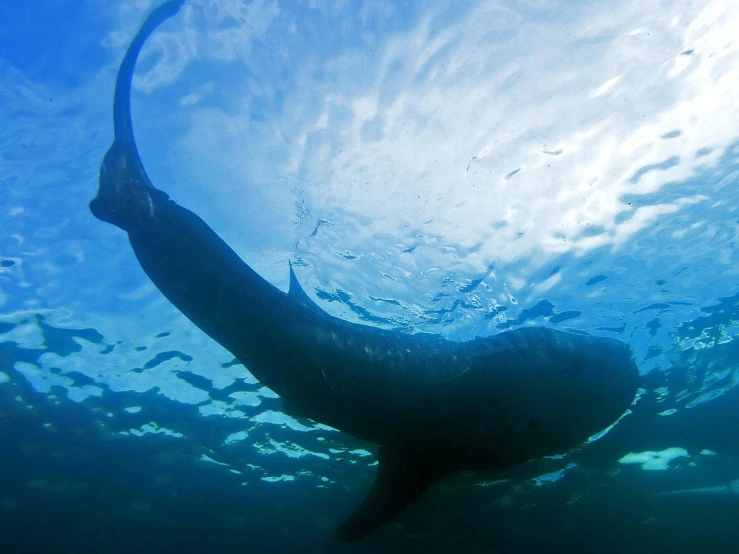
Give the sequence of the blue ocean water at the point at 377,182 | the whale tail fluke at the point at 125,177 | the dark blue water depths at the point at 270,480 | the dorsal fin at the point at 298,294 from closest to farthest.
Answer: the whale tail fluke at the point at 125,177, the blue ocean water at the point at 377,182, the dorsal fin at the point at 298,294, the dark blue water depths at the point at 270,480

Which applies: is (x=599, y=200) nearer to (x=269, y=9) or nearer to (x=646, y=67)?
(x=646, y=67)

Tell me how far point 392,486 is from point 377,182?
24.7 feet

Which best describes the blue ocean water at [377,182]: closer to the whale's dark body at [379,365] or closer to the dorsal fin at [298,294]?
the dorsal fin at [298,294]

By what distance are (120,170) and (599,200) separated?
750 centimetres

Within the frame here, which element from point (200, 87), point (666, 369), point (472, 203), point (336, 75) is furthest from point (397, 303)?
point (666, 369)

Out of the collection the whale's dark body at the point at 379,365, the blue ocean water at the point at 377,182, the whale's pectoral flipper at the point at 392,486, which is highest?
the blue ocean water at the point at 377,182

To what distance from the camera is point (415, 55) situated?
18.5 feet

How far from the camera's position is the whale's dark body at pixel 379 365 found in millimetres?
5453

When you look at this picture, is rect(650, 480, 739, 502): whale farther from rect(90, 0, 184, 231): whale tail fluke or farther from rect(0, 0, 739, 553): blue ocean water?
rect(90, 0, 184, 231): whale tail fluke

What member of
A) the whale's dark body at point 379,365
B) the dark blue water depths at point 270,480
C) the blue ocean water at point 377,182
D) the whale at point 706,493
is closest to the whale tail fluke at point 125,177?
the whale's dark body at point 379,365

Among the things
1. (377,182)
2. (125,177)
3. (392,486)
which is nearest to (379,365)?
(377,182)

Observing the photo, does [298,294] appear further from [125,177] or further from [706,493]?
[706,493]

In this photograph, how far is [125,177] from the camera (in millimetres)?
5270

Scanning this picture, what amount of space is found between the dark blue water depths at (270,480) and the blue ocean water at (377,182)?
8.7 inches
